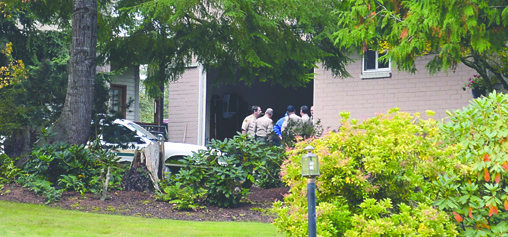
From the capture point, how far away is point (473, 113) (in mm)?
6176

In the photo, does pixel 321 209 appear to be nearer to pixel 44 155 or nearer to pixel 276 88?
pixel 44 155

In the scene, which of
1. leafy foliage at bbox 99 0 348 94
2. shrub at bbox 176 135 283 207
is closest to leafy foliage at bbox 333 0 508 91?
leafy foliage at bbox 99 0 348 94

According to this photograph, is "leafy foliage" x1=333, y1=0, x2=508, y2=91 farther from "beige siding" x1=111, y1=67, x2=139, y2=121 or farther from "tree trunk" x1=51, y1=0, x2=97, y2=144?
"beige siding" x1=111, y1=67, x2=139, y2=121

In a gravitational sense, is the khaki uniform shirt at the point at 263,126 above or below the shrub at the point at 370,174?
above

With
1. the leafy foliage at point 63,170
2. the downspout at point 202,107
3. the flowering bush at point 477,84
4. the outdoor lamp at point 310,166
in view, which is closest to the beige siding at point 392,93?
the flowering bush at point 477,84

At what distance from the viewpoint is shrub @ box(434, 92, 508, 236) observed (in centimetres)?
583

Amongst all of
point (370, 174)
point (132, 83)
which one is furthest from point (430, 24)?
point (132, 83)

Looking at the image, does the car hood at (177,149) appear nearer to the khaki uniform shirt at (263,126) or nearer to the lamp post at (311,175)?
the khaki uniform shirt at (263,126)

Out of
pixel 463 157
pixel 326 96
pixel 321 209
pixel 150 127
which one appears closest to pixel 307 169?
pixel 321 209

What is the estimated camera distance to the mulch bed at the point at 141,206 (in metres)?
9.78

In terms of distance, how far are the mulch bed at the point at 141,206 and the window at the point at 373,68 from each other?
8.37m

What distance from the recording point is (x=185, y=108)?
987 inches

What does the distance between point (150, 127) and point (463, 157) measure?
2097cm

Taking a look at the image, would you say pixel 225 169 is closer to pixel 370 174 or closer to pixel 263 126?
pixel 370 174
